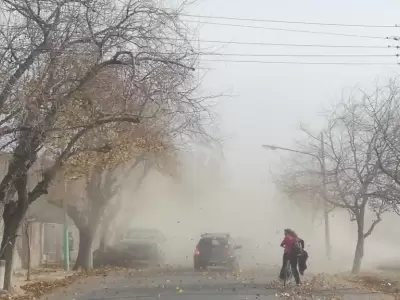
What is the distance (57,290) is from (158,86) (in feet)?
27.7

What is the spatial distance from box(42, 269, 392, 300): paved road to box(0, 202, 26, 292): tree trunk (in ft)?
4.88

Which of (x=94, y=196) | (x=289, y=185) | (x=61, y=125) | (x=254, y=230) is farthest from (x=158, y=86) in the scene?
(x=254, y=230)

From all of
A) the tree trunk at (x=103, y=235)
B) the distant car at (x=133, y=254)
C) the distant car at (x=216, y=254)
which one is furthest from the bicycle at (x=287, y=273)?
the tree trunk at (x=103, y=235)

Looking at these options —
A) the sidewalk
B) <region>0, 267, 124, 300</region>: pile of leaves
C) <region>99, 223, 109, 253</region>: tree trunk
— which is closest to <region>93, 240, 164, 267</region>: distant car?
<region>99, 223, 109, 253</region>: tree trunk

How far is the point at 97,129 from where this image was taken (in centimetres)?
1819

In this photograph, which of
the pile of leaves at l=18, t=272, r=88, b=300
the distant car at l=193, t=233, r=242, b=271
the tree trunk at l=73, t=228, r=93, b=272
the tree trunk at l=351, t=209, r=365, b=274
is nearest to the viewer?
the pile of leaves at l=18, t=272, r=88, b=300

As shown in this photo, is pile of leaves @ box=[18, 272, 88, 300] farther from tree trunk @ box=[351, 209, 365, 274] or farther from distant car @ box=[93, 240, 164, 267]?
tree trunk @ box=[351, 209, 365, 274]

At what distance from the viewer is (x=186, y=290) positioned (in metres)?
18.7

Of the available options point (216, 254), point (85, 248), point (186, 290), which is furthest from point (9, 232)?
point (216, 254)

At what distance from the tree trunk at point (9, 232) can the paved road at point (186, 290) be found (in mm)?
1486

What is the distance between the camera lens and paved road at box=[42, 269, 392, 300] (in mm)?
17047

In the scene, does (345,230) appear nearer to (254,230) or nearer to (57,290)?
(254,230)

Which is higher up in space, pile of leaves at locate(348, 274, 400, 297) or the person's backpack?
the person's backpack

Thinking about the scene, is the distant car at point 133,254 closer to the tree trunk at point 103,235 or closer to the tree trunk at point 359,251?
the tree trunk at point 103,235
